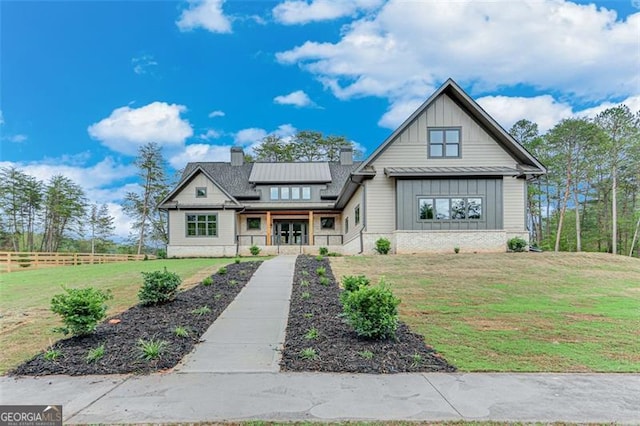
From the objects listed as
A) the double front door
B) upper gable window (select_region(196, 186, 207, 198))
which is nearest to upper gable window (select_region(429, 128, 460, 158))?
the double front door

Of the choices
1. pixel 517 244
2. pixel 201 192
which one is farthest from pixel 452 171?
pixel 201 192

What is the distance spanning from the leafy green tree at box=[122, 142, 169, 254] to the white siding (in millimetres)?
30203

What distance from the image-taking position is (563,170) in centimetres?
3177

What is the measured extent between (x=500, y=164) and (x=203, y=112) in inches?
707

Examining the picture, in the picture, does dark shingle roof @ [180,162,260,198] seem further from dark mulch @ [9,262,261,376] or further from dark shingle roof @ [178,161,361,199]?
dark mulch @ [9,262,261,376]

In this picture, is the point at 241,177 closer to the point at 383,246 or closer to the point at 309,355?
the point at 383,246

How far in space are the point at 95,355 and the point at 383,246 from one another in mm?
13440

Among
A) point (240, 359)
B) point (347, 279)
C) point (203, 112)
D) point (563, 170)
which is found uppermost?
point (203, 112)

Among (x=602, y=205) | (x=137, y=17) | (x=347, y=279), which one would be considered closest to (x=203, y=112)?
(x=137, y=17)

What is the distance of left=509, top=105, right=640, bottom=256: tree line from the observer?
93.6 feet

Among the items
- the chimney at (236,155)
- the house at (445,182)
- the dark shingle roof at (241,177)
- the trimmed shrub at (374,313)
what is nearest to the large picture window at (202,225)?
the dark shingle roof at (241,177)

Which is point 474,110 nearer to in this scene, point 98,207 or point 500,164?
point 500,164

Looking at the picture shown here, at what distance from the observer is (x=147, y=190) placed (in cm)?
3594

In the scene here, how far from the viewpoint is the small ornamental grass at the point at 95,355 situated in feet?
17.6
